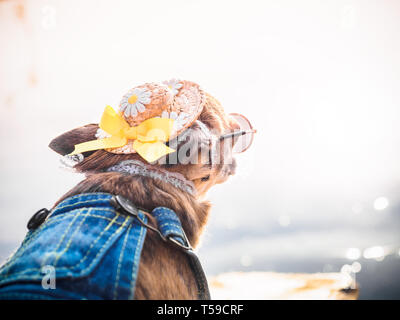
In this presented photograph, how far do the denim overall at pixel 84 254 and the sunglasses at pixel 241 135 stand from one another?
46 cm

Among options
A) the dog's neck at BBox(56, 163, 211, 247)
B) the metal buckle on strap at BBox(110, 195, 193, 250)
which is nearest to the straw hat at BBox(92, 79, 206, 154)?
the dog's neck at BBox(56, 163, 211, 247)

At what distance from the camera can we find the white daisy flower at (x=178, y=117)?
43.3 inches

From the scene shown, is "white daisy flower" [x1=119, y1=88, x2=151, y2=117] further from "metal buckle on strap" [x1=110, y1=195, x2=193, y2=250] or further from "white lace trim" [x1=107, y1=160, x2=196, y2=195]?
"metal buckle on strap" [x1=110, y1=195, x2=193, y2=250]

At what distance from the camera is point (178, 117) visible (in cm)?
112

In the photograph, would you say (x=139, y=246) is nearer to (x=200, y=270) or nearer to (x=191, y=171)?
(x=200, y=270)

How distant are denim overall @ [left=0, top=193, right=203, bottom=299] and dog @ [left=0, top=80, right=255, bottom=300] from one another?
41mm

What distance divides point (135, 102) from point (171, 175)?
0.86 feet

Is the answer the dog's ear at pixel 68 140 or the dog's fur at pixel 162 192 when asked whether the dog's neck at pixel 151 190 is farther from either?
the dog's ear at pixel 68 140

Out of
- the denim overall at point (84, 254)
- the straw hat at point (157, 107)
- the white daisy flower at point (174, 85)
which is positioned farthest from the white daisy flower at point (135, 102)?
the denim overall at point (84, 254)

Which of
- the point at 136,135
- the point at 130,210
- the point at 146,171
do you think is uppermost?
the point at 136,135

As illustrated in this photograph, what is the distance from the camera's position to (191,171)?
1.15 meters

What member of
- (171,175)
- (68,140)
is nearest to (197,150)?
(171,175)

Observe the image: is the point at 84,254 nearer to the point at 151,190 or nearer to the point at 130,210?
the point at 130,210
